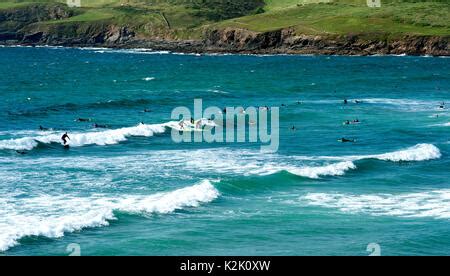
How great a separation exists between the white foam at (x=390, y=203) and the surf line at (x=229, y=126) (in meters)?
17.9

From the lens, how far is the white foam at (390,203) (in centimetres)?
3900

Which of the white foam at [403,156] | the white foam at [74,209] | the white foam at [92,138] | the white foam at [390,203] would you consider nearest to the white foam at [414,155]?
the white foam at [403,156]

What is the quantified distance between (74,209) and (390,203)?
16477 millimetres

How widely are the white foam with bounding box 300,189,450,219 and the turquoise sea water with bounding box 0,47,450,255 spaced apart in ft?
0.33

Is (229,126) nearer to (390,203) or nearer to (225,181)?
(225,181)

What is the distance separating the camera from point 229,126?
7588 centimetres

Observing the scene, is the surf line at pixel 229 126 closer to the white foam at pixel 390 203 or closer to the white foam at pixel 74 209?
the white foam at pixel 390 203

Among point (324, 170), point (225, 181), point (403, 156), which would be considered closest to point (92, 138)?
point (225, 181)

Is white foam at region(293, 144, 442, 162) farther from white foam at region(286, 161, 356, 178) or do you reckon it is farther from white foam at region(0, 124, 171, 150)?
white foam at region(0, 124, 171, 150)
